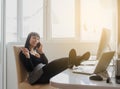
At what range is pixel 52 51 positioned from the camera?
3340mm

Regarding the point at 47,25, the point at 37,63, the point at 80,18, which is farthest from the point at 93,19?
the point at 37,63

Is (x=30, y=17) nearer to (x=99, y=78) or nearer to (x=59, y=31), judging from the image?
(x=59, y=31)

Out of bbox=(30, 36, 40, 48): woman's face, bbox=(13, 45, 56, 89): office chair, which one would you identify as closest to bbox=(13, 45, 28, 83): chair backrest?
bbox=(13, 45, 56, 89): office chair

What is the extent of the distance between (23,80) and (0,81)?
2.93ft

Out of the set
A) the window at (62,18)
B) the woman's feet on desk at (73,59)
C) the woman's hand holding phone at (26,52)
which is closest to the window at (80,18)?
the window at (62,18)

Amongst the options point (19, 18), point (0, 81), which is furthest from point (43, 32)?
point (0, 81)

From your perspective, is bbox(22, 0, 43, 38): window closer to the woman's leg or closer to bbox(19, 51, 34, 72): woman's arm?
bbox(19, 51, 34, 72): woman's arm

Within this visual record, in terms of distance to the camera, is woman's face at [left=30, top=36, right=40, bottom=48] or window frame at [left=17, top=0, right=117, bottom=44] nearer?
woman's face at [left=30, top=36, right=40, bottom=48]

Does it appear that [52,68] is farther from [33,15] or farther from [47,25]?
[33,15]

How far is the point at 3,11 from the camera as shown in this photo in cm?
327

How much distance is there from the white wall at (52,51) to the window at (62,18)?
215 mm

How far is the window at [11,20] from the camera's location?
345 cm

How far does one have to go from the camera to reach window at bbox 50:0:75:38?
3420mm

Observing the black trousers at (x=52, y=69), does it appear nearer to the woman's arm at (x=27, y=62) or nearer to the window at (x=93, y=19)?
the woman's arm at (x=27, y=62)
